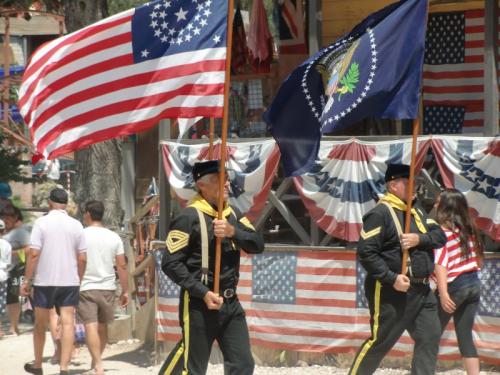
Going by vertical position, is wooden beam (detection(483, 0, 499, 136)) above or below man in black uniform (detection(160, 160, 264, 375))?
above

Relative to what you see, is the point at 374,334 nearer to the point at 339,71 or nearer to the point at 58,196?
the point at 339,71

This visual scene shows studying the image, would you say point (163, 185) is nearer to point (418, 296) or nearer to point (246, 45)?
point (246, 45)

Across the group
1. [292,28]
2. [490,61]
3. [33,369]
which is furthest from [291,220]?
[292,28]

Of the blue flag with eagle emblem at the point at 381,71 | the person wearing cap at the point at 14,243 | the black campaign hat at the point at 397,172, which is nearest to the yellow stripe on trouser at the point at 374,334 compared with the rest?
the black campaign hat at the point at 397,172

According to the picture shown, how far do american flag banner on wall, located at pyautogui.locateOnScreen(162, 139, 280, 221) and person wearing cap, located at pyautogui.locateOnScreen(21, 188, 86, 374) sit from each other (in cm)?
137

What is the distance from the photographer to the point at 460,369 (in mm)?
10219

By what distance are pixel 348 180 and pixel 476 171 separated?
1.20 meters

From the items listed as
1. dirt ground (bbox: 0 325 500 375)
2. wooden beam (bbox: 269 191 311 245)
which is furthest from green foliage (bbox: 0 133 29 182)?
wooden beam (bbox: 269 191 311 245)

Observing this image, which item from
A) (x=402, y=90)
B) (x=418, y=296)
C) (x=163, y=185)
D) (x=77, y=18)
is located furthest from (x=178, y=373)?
(x=77, y=18)

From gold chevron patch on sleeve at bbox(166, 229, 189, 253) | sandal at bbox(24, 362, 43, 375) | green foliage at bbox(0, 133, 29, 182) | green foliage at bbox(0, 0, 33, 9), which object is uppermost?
green foliage at bbox(0, 0, 33, 9)

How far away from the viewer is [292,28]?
1362cm

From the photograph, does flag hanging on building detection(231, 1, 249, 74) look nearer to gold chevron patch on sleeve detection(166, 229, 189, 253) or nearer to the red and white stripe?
the red and white stripe

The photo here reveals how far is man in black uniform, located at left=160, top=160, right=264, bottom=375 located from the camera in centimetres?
744

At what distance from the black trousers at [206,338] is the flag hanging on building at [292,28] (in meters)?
6.59
